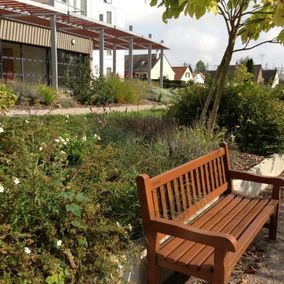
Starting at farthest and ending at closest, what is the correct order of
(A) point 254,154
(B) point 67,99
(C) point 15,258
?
1. (B) point 67,99
2. (A) point 254,154
3. (C) point 15,258

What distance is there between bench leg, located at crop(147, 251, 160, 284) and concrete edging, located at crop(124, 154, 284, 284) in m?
0.08

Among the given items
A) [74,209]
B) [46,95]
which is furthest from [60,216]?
[46,95]

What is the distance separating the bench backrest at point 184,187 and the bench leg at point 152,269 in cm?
26

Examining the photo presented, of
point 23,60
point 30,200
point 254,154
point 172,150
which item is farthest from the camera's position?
point 23,60

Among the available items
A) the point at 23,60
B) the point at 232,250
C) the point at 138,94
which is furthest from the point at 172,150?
the point at 23,60

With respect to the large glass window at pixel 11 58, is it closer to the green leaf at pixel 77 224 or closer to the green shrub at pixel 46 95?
the green shrub at pixel 46 95

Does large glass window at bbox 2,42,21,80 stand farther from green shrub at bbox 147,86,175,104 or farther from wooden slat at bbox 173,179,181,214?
wooden slat at bbox 173,179,181,214

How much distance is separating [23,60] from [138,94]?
8920mm

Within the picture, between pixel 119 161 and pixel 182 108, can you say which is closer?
pixel 119 161

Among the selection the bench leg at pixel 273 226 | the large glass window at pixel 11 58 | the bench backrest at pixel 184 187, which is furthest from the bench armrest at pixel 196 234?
the large glass window at pixel 11 58

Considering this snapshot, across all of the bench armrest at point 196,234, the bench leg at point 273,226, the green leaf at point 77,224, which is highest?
the green leaf at point 77,224

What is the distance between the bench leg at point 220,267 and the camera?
2.78m

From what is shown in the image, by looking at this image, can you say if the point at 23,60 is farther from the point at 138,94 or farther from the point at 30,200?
the point at 30,200

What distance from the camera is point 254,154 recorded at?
7707mm
